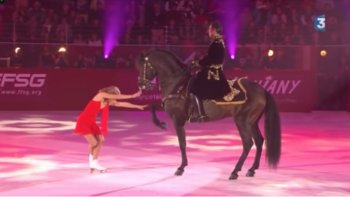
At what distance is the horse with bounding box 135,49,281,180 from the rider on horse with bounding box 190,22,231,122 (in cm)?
24

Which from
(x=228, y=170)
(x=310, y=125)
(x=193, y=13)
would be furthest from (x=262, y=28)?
(x=228, y=170)

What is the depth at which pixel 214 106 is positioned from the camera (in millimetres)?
9773

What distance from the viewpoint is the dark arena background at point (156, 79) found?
13297mm

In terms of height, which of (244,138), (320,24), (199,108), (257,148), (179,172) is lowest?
(179,172)

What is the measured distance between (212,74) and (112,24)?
39.7 feet

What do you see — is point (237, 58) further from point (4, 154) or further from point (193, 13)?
point (4, 154)

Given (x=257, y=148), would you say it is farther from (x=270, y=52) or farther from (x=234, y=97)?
(x=270, y=52)

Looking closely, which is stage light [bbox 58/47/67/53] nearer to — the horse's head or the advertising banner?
the advertising banner

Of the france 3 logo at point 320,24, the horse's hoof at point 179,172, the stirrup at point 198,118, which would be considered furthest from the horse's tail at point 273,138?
the france 3 logo at point 320,24

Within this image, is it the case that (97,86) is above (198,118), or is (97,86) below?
below

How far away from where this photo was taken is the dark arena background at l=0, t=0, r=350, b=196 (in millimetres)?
13297

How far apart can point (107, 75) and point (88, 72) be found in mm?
574

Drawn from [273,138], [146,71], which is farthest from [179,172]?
[146,71]

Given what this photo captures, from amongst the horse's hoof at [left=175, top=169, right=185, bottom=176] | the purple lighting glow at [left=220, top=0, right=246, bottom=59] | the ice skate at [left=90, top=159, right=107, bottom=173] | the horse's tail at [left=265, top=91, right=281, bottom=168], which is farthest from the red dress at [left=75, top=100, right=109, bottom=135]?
the purple lighting glow at [left=220, top=0, right=246, bottom=59]
